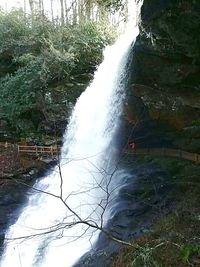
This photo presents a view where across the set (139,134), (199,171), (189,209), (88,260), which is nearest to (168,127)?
(139,134)

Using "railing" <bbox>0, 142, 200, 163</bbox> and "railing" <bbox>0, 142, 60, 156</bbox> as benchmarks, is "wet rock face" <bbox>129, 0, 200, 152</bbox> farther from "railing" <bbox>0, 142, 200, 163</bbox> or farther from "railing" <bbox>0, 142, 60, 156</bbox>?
"railing" <bbox>0, 142, 60, 156</bbox>

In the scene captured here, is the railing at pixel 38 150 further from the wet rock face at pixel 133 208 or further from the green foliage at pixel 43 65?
the wet rock face at pixel 133 208

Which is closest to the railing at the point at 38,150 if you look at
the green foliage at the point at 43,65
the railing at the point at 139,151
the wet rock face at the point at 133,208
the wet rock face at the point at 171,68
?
the railing at the point at 139,151

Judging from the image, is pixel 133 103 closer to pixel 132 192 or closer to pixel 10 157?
pixel 132 192

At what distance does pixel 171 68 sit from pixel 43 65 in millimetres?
7350

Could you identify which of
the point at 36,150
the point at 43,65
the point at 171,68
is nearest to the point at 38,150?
the point at 36,150

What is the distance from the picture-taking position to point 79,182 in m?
13.9

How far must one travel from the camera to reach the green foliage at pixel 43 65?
705 inches

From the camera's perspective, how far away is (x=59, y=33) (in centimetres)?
2017

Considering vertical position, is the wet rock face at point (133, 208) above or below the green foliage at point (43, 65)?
below

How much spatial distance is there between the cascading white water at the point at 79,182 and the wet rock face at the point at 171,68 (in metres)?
2.05

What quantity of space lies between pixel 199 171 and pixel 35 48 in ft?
39.6

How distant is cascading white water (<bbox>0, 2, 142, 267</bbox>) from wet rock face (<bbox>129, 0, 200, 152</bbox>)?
2.05 meters

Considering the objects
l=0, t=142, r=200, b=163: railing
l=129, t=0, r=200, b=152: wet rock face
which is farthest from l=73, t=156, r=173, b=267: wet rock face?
l=129, t=0, r=200, b=152: wet rock face
